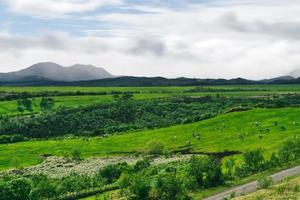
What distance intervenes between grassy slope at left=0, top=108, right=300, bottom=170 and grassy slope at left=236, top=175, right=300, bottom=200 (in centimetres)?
8186

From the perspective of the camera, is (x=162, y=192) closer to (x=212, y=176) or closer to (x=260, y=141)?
(x=212, y=176)

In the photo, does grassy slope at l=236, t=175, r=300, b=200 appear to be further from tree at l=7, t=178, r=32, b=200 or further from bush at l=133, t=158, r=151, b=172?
bush at l=133, t=158, r=151, b=172

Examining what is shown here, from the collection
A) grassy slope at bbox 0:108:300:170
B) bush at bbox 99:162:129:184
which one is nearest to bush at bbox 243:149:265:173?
bush at bbox 99:162:129:184

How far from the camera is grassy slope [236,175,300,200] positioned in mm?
61062

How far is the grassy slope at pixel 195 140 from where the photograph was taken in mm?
161625

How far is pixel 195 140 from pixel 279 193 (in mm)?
113524

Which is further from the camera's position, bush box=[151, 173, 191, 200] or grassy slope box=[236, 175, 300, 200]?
bush box=[151, 173, 191, 200]

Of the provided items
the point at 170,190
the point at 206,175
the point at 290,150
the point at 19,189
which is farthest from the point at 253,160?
the point at 19,189

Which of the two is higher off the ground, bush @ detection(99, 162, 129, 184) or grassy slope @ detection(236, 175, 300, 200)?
grassy slope @ detection(236, 175, 300, 200)

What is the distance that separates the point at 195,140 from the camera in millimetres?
177500

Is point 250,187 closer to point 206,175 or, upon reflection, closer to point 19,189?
point 206,175

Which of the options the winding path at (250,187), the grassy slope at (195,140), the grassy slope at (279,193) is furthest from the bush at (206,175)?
the grassy slope at (195,140)

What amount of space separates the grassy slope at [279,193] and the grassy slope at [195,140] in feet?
269

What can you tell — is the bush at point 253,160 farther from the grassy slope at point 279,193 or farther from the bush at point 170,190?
the bush at point 170,190
